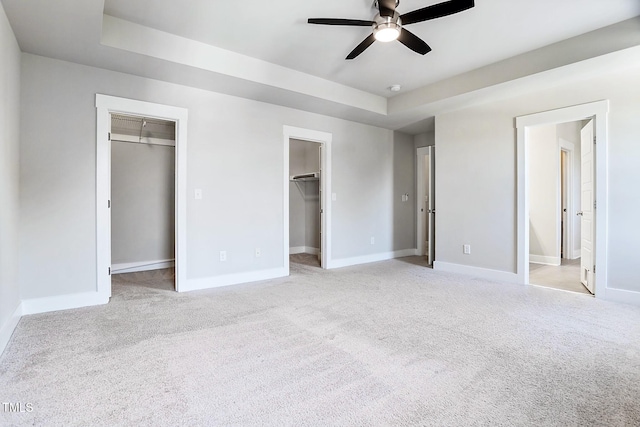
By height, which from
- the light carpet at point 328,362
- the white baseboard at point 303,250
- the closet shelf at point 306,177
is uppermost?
the closet shelf at point 306,177

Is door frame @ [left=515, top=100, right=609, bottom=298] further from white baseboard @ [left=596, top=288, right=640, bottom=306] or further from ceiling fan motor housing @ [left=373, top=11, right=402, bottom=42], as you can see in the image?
ceiling fan motor housing @ [left=373, top=11, right=402, bottom=42]

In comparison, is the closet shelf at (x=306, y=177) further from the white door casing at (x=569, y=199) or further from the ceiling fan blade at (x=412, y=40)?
the white door casing at (x=569, y=199)

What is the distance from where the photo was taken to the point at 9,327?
2330mm

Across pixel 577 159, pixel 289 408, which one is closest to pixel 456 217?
pixel 577 159

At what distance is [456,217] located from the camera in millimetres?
4684

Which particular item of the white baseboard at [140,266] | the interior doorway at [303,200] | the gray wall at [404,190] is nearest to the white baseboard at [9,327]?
the white baseboard at [140,266]

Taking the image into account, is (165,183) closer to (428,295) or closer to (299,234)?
(299,234)

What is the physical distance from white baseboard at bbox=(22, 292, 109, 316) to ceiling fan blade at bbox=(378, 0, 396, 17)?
3646 mm

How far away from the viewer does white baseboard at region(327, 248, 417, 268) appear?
5.08m

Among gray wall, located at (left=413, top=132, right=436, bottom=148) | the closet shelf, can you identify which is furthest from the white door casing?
the closet shelf

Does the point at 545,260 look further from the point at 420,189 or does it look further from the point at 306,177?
the point at 306,177

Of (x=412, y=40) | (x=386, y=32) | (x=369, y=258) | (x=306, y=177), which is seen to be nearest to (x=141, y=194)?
(x=306, y=177)

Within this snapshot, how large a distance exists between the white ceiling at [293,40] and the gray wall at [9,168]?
0.22m

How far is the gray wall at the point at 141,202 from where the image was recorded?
4.81m
